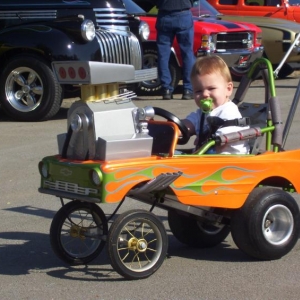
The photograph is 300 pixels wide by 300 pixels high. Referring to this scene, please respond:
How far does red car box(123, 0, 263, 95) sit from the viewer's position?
1304cm

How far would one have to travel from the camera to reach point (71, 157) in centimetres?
486

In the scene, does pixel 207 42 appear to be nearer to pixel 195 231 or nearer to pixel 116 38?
pixel 116 38

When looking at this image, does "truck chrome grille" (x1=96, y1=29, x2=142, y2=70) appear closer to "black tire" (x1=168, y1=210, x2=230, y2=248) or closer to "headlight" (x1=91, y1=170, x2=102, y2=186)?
"black tire" (x1=168, y1=210, x2=230, y2=248)

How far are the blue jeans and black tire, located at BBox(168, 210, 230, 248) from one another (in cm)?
711

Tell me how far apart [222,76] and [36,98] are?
18.8 feet

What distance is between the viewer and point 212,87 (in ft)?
17.0

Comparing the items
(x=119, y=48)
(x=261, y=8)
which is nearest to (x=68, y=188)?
(x=119, y=48)

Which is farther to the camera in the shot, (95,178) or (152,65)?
(152,65)

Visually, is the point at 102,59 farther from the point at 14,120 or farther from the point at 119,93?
the point at 119,93

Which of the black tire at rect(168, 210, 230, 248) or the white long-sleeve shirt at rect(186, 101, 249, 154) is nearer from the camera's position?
the white long-sleeve shirt at rect(186, 101, 249, 154)

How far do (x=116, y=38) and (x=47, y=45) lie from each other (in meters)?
1.02

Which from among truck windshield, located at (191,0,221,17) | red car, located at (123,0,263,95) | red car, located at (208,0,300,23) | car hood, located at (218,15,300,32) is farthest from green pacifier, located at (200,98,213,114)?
red car, located at (208,0,300,23)

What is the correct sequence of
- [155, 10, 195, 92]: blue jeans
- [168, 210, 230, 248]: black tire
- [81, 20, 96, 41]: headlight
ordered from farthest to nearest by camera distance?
[155, 10, 195, 92]: blue jeans, [81, 20, 96, 41]: headlight, [168, 210, 230, 248]: black tire

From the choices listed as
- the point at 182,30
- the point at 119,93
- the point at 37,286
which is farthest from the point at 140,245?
the point at 182,30
